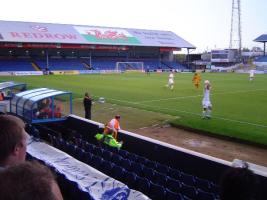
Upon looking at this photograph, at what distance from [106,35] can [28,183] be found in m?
75.3

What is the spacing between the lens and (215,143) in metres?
14.5

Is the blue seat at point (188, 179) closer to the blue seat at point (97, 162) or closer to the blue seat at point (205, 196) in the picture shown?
the blue seat at point (205, 196)

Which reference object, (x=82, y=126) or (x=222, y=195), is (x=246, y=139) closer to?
(x=82, y=126)

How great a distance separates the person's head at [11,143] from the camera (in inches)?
102

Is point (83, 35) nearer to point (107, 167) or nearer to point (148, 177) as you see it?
point (107, 167)

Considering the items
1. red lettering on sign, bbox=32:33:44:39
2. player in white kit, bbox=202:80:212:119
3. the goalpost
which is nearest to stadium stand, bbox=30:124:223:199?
player in white kit, bbox=202:80:212:119

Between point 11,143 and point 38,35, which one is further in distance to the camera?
point 38,35

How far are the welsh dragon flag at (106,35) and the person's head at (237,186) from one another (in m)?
68.9

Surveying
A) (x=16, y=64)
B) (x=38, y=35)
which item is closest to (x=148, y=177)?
(x=16, y=64)

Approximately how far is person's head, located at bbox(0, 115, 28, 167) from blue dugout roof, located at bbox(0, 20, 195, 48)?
199 ft

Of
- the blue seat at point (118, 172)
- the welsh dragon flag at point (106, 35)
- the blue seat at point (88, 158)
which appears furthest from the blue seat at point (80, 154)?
the welsh dragon flag at point (106, 35)

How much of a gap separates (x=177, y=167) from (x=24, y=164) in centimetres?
825

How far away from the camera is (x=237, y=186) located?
9.77ft

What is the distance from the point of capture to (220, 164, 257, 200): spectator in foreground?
297 cm
